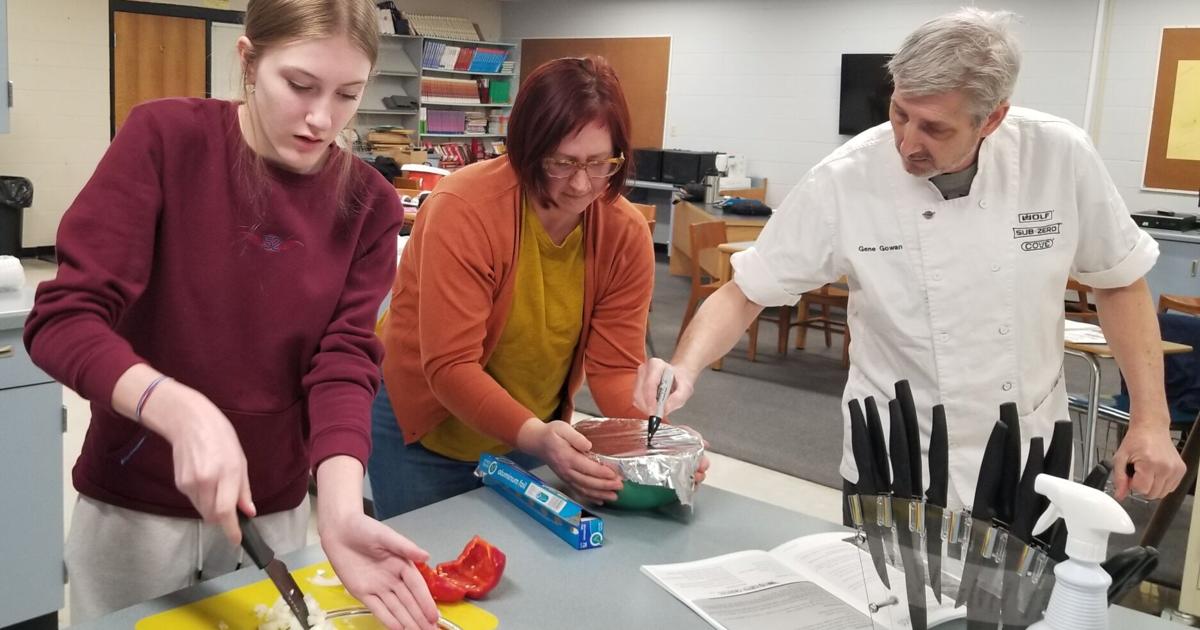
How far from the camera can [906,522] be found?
106 centimetres

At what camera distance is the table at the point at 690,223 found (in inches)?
252

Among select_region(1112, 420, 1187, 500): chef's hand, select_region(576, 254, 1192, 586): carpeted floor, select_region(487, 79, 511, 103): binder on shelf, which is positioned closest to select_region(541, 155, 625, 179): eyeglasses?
select_region(1112, 420, 1187, 500): chef's hand

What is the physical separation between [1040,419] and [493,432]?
2.98 feet

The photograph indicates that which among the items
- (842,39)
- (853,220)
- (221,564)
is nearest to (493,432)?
(221,564)

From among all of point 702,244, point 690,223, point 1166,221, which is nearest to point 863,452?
point 702,244

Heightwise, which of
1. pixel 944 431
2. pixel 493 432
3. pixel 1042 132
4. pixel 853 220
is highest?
pixel 1042 132

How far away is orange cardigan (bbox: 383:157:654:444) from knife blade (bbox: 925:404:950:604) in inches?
26.2

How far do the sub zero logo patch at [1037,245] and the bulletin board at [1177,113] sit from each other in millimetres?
6446

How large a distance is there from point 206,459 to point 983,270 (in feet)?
4.09

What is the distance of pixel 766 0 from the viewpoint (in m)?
9.03

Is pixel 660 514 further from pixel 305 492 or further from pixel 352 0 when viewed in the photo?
pixel 352 0

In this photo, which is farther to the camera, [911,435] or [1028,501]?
[911,435]

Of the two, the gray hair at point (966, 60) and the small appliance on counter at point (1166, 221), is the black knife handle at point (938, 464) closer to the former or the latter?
the gray hair at point (966, 60)

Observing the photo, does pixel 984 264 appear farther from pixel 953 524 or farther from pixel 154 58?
pixel 154 58
